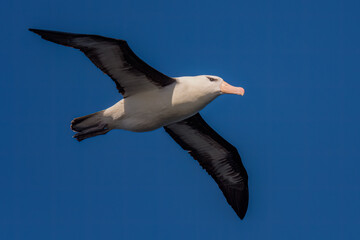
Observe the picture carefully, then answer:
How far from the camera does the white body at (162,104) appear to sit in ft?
36.3

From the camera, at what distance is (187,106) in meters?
11.1

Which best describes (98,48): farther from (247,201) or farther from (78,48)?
(247,201)

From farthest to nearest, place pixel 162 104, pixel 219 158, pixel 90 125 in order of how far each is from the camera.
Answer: pixel 219 158 → pixel 90 125 → pixel 162 104

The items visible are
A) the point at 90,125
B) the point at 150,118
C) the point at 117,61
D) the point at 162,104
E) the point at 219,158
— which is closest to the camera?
the point at 117,61

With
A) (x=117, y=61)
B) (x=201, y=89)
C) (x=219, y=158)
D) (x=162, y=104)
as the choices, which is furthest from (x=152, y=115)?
(x=219, y=158)

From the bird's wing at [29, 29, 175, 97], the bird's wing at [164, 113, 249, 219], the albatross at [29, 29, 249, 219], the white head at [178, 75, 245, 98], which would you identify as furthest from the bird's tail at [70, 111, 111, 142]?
the bird's wing at [164, 113, 249, 219]

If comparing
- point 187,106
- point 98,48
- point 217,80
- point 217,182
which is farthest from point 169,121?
point 217,182

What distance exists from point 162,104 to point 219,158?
10.1 ft

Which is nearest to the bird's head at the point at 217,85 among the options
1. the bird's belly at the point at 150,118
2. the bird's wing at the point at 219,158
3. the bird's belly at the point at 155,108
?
the bird's belly at the point at 155,108

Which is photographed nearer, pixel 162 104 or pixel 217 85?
pixel 162 104

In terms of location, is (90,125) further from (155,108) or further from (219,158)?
(219,158)

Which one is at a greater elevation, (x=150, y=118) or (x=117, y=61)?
(x=117, y=61)

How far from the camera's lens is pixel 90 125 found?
37.4 ft

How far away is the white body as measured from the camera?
11055 mm
